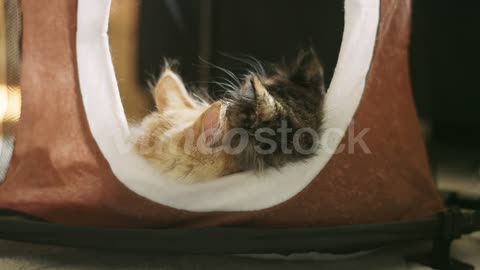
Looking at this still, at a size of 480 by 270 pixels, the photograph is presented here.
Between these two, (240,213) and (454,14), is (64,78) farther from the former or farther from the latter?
(454,14)

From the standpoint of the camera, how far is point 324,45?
1.39 m

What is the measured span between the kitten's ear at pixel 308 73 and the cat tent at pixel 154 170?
0.26ft

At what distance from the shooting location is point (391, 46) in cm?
88

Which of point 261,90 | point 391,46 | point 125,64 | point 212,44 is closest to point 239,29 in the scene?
point 212,44

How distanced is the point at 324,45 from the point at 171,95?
0.56 m

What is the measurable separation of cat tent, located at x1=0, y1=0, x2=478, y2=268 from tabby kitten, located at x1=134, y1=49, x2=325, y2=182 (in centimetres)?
2

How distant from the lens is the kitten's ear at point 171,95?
38.4 inches

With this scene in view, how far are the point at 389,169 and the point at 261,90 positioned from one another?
0.28 meters

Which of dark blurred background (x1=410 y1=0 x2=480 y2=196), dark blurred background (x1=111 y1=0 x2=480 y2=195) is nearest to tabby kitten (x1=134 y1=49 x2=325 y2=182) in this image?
dark blurred background (x1=111 y1=0 x2=480 y2=195)

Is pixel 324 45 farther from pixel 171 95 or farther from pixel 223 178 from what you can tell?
pixel 223 178

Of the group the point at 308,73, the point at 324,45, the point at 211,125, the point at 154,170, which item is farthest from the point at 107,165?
the point at 324,45

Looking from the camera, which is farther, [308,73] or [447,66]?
[447,66]

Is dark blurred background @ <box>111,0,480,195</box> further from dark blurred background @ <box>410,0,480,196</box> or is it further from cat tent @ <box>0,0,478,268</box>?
cat tent @ <box>0,0,478,268</box>

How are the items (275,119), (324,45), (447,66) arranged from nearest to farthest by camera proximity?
1. (275,119)
2. (324,45)
3. (447,66)
